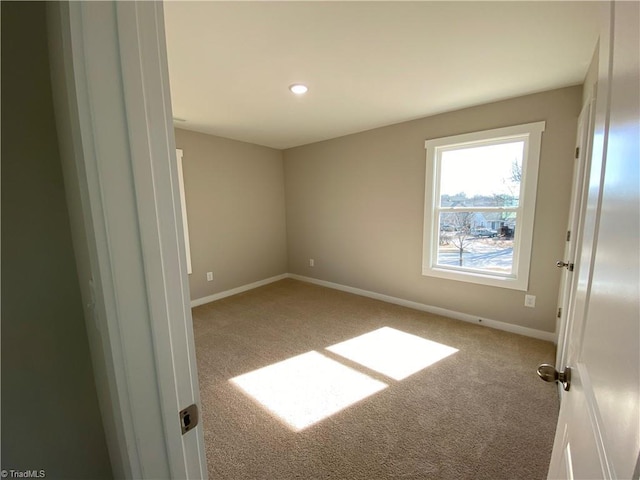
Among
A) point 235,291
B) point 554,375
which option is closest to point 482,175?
point 554,375

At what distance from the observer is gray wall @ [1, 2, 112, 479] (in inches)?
21.3

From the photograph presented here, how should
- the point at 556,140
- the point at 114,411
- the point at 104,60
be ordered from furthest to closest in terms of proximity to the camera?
the point at 556,140 < the point at 114,411 < the point at 104,60

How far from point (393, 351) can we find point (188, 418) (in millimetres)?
2235

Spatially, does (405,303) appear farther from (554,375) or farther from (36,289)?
(36,289)

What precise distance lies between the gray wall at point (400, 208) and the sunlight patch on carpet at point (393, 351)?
0.82 metres

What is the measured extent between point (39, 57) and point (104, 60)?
31cm

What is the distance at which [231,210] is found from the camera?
400 cm

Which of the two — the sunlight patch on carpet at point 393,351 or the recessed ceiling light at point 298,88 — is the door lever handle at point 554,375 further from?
the recessed ceiling light at point 298,88

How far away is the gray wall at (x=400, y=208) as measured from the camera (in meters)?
2.41

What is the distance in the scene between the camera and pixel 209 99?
8.06ft

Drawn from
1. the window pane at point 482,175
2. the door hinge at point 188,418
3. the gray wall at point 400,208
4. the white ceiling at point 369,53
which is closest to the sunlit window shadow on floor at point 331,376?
the gray wall at point 400,208

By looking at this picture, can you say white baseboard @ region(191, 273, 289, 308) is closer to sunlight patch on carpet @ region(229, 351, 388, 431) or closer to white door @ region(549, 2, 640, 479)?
sunlight patch on carpet @ region(229, 351, 388, 431)

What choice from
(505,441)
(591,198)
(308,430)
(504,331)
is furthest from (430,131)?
(308,430)

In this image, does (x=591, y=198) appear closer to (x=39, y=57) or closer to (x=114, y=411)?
(x=114, y=411)
